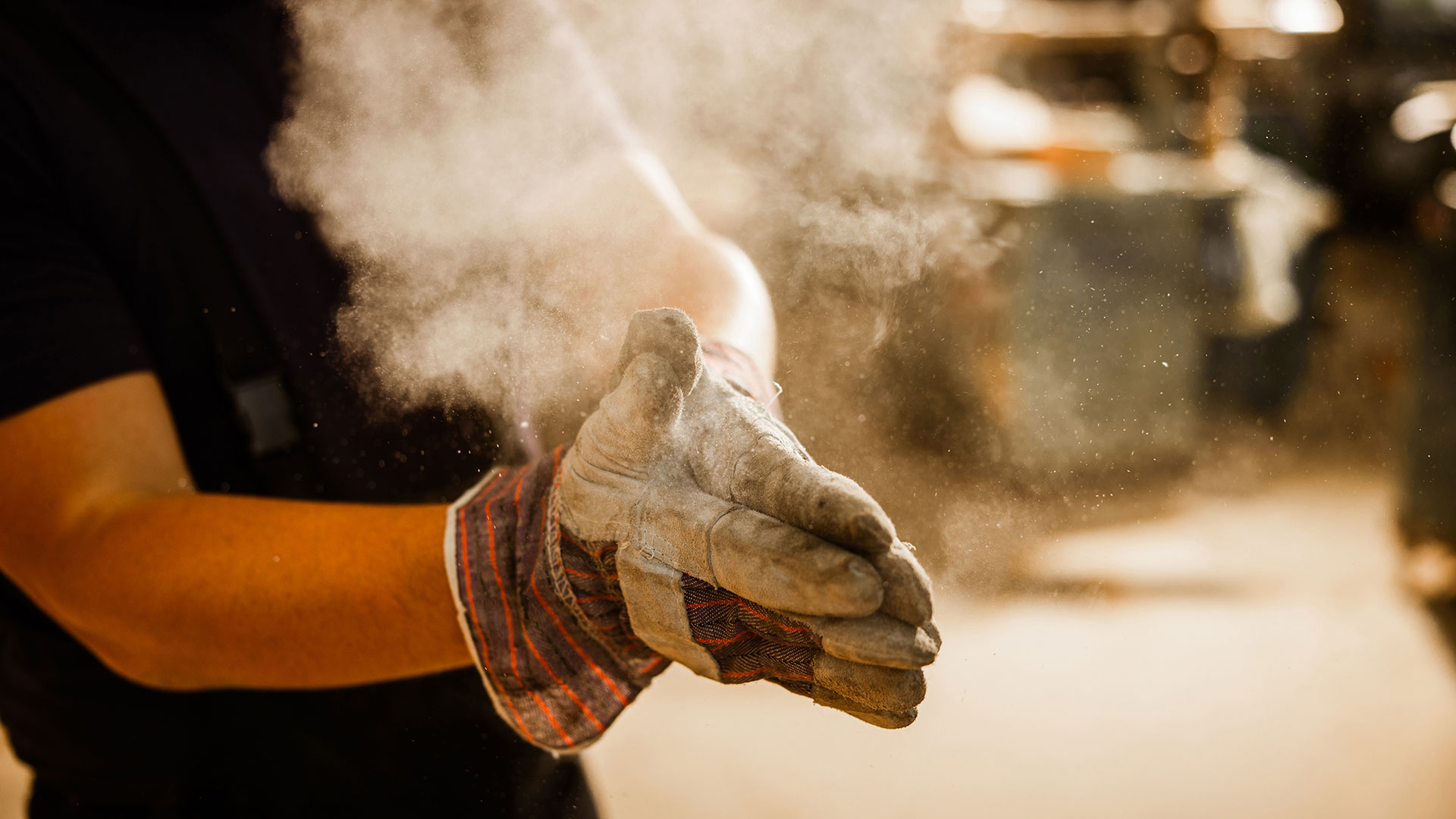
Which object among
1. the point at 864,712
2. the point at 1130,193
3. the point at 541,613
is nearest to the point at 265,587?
the point at 541,613

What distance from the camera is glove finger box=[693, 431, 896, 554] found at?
0.47 m

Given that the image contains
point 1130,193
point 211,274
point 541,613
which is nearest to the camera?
point 541,613

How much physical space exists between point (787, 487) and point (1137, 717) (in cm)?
182

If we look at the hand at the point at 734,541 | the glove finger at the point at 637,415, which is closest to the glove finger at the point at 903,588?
the hand at the point at 734,541

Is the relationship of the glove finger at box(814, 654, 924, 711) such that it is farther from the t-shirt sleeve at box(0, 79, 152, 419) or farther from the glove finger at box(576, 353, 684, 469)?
the t-shirt sleeve at box(0, 79, 152, 419)

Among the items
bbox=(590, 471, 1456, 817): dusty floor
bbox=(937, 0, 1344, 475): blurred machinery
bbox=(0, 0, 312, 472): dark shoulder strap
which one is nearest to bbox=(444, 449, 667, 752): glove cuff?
bbox=(0, 0, 312, 472): dark shoulder strap

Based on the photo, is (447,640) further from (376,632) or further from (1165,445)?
(1165,445)

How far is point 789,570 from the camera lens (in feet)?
1.57

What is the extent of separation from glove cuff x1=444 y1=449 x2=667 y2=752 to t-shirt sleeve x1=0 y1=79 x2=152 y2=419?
0.44 m

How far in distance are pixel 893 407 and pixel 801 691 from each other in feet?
1.08

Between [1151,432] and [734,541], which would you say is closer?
[734,541]

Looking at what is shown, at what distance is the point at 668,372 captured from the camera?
52 cm

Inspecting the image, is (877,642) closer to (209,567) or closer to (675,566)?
(675,566)

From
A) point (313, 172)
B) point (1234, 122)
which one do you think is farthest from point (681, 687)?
point (1234, 122)
